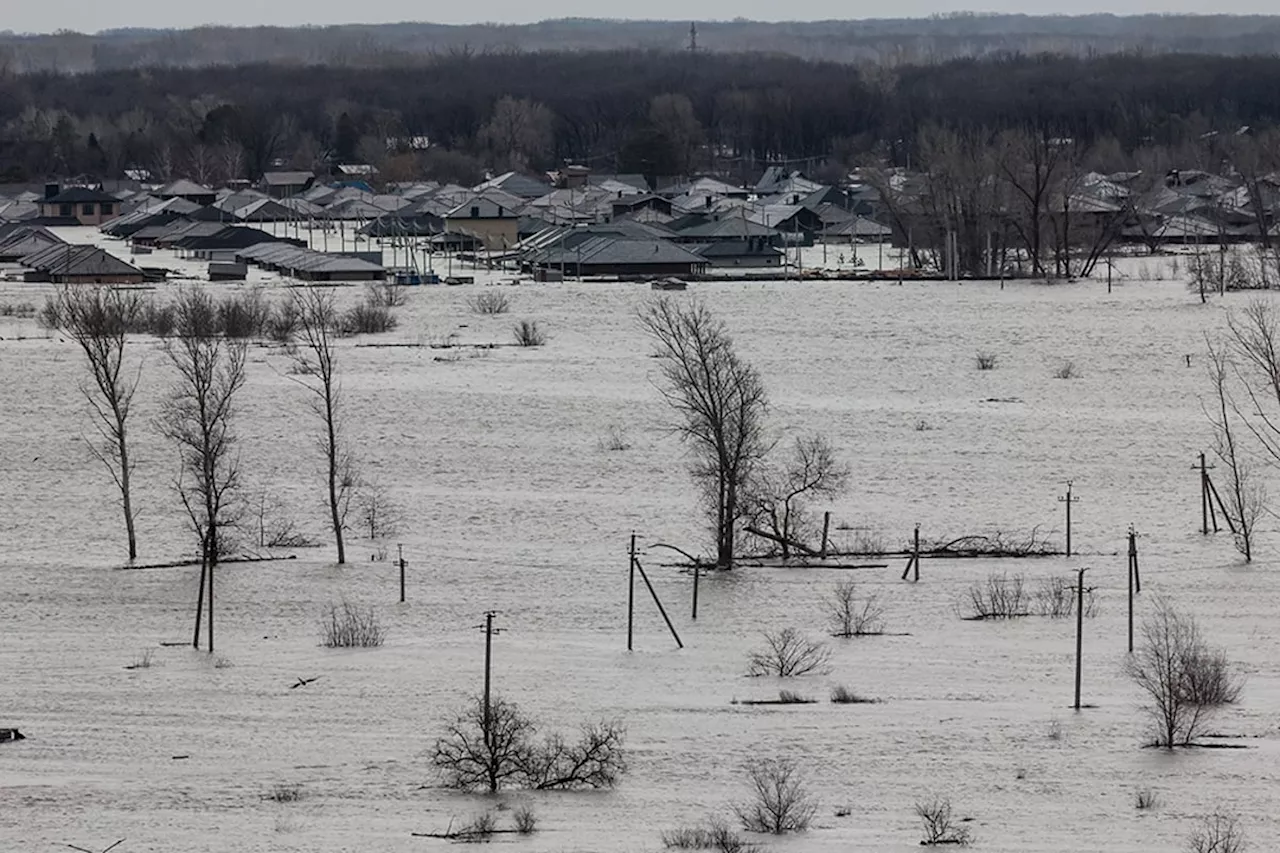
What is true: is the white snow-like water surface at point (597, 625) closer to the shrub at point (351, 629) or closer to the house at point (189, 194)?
the shrub at point (351, 629)

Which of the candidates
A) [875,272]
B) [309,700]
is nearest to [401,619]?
[309,700]

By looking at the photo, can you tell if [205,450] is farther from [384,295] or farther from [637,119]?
[637,119]

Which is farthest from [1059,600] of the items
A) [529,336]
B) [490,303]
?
[490,303]

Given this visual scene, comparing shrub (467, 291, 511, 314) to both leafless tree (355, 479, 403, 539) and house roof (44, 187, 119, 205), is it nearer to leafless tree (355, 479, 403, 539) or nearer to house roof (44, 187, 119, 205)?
leafless tree (355, 479, 403, 539)

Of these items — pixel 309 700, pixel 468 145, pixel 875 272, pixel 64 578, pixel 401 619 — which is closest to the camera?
pixel 309 700

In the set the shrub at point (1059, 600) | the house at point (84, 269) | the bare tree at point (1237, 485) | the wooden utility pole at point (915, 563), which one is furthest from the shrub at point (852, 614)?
the house at point (84, 269)

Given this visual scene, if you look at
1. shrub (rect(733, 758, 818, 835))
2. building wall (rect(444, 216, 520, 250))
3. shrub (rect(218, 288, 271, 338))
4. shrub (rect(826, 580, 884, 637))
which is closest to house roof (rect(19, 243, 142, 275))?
shrub (rect(218, 288, 271, 338))

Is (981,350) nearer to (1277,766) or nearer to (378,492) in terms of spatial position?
(378,492)
